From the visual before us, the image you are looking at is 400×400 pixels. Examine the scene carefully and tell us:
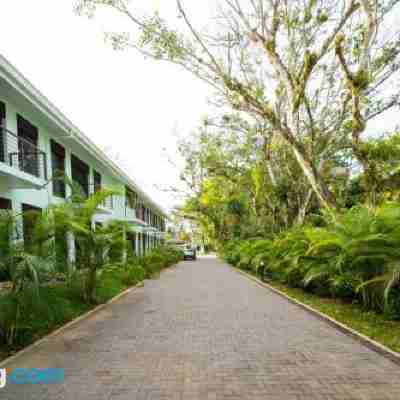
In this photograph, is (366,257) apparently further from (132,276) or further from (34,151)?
(34,151)

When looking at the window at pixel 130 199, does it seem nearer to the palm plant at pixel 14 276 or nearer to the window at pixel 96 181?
the window at pixel 96 181

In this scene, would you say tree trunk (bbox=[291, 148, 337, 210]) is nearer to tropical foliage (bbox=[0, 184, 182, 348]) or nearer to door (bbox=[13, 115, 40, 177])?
tropical foliage (bbox=[0, 184, 182, 348])

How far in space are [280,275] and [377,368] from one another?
26.5ft

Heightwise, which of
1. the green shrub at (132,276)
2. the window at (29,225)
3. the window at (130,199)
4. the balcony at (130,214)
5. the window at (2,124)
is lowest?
the green shrub at (132,276)

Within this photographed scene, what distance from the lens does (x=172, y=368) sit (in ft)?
14.2

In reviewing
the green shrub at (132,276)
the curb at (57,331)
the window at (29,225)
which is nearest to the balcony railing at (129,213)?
the green shrub at (132,276)

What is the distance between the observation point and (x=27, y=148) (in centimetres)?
1147

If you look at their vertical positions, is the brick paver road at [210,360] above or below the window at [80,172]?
below

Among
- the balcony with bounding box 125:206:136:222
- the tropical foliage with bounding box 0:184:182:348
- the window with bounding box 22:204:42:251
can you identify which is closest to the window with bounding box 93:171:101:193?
the balcony with bounding box 125:206:136:222

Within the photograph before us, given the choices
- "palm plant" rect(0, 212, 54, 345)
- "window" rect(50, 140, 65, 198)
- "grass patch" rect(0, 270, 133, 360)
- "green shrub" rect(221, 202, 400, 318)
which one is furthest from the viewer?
"window" rect(50, 140, 65, 198)

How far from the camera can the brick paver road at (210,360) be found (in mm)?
3689

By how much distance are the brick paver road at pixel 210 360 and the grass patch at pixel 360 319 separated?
15.0 inches

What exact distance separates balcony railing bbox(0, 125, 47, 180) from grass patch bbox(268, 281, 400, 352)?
328 inches

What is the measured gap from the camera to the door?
1089 centimetres
